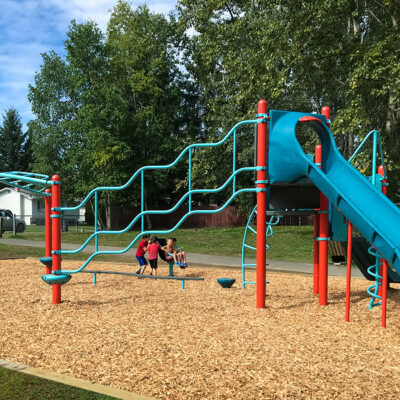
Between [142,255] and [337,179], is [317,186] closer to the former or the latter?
[337,179]

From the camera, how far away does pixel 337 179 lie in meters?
5.66

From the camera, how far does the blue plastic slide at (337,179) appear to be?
4770mm

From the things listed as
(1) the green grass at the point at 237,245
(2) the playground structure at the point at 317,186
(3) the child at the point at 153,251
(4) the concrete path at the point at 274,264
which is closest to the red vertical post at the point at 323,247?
(2) the playground structure at the point at 317,186

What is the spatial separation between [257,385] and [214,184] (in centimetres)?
2459

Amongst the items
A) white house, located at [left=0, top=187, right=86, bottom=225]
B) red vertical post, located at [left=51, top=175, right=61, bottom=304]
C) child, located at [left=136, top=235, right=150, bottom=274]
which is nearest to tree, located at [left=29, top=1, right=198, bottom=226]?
white house, located at [left=0, top=187, right=86, bottom=225]

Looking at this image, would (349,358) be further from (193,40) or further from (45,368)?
(193,40)

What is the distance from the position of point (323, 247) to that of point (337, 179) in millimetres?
1252

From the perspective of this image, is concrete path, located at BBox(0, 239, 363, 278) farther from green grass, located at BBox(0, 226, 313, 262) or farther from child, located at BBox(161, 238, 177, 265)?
child, located at BBox(161, 238, 177, 265)

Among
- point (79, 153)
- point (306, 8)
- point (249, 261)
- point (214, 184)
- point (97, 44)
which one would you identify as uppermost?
point (97, 44)

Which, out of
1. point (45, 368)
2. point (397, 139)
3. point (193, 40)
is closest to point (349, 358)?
point (45, 368)

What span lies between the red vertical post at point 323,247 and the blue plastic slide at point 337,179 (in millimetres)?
779

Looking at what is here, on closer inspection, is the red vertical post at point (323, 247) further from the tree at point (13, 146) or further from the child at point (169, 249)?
the tree at point (13, 146)

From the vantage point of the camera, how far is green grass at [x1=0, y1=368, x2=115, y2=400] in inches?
123

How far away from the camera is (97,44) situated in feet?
108
